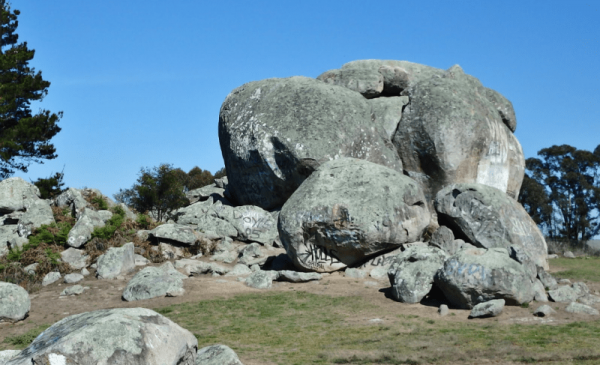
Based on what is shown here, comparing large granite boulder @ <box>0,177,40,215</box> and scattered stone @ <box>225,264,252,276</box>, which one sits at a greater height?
large granite boulder @ <box>0,177,40,215</box>

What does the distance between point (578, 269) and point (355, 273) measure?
28.0ft

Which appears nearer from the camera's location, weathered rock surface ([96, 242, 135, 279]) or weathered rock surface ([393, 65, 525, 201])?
weathered rock surface ([96, 242, 135, 279])

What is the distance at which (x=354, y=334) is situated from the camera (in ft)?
40.9

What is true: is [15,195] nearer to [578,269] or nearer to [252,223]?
[252,223]

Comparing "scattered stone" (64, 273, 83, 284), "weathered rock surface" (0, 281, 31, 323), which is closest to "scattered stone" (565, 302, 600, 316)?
"weathered rock surface" (0, 281, 31, 323)

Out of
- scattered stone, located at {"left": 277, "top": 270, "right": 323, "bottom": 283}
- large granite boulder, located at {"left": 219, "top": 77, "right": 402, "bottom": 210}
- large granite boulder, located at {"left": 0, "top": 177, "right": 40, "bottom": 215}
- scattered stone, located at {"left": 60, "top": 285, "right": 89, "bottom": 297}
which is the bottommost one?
scattered stone, located at {"left": 60, "top": 285, "right": 89, "bottom": 297}

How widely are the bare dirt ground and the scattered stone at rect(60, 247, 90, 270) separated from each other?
913 millimetres

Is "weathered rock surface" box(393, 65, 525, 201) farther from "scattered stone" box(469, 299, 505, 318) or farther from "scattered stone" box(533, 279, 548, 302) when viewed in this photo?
"scattered stone" box(469, 299, 505, 318)

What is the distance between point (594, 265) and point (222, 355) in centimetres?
1911

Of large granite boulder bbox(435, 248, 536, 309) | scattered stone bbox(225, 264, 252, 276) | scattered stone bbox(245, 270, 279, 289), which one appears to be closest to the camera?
large granite boulder bbox(435, 248, 536, 309)

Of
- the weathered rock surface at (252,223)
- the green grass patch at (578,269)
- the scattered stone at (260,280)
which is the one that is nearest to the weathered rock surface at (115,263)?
the scattered stone at (260,280)

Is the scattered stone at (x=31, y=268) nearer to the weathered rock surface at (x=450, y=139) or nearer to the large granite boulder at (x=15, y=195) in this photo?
the large granite boulder at (x=15, y=195)

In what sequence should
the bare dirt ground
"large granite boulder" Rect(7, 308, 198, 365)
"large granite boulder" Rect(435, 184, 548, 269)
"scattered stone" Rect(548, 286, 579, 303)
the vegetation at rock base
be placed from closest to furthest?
"large granite boulder" Rect(7, 308, 198, 365) < the bare dirt ground < "scattered stone" Rect(548, 286, 579, 303) < "large granite boulder" Rect(435, 184, 548, 269) < the vegetation at rock base

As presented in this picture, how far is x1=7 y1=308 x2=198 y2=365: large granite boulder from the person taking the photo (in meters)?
6.84
